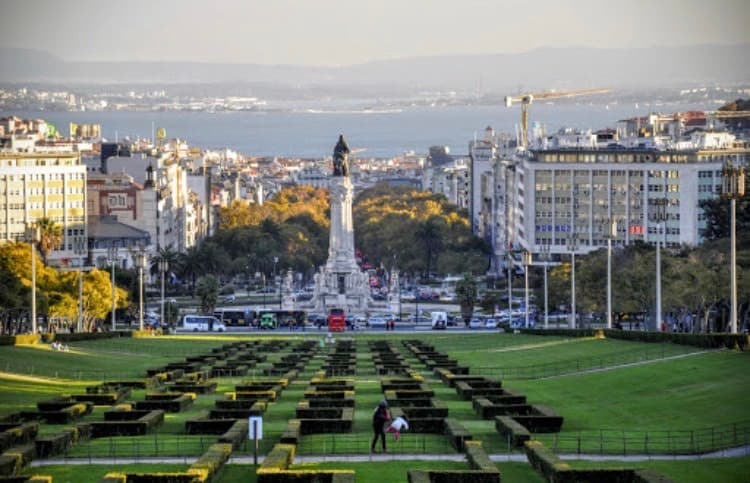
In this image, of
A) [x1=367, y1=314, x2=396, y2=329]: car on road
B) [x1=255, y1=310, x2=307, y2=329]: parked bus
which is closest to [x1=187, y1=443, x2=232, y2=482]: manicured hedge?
[x1=367, y1=314, x2=396, y2=329]: car on road

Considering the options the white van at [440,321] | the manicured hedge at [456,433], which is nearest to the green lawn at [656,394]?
the manicured hedge at [456,433]

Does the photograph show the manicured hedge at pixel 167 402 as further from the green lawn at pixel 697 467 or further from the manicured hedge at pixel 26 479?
the green lawn at pixel 697 467

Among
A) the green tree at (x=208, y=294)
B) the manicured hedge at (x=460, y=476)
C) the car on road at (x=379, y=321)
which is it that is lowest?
the manicured hedge at (x=460, y=476)

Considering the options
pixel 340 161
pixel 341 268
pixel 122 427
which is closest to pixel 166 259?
pixel 341 268

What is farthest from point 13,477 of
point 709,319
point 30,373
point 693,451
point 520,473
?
point 709,319

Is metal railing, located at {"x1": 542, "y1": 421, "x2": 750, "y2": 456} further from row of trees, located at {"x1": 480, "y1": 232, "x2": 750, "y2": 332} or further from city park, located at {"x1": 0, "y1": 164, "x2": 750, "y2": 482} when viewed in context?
row of trees, located at {"x1": 480, "y1": 232, "x2": 750, "y2": 332}

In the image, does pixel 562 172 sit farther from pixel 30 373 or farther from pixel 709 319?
pixel 30 373
